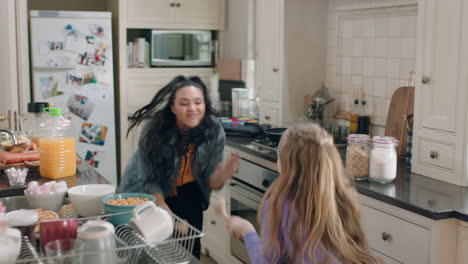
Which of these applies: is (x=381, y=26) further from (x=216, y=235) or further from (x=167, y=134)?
(x=216, y=235)

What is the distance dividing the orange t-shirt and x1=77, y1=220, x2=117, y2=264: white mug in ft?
3.63

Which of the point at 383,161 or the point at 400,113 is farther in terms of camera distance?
the point at 400,113

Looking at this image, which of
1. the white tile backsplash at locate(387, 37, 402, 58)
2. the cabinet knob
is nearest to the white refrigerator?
the white tile backsplash at locate(387, 37, 402, 58)

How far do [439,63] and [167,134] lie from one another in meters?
1.25

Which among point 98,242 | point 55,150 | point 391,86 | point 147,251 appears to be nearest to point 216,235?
point 391,86

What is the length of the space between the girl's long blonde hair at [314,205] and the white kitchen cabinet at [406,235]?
1.64ft

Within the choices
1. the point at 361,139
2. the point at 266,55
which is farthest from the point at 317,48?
the point at 361,139

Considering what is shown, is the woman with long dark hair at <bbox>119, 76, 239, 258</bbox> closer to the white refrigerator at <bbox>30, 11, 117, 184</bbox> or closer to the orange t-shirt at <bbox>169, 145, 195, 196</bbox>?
the orange t-shirt at <bbox>169, 145, 195, 196</bbox>

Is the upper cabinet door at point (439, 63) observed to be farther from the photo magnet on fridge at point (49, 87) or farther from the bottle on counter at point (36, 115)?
the photo magnet on fridge at point (49, 87)

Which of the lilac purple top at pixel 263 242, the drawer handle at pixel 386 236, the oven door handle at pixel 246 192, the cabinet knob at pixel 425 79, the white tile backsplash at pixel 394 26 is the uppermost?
the white tile backsplash at pixel 394 26

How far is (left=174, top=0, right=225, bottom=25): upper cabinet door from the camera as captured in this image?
5074 mm

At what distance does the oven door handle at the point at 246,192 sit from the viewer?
3.55 metres

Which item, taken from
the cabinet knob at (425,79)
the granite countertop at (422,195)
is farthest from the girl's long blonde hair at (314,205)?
the cabinet knob at (425,79)

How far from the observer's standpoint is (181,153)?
267 centimetres
